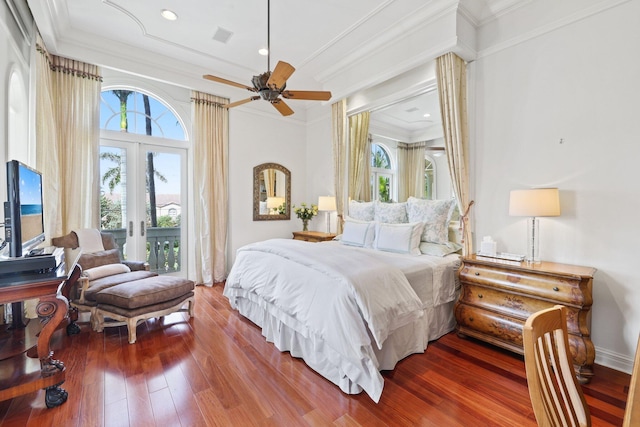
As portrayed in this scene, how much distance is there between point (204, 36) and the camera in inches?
142

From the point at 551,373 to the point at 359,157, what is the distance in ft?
12.5

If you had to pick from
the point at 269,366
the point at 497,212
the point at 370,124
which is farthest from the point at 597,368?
the point at 370,124

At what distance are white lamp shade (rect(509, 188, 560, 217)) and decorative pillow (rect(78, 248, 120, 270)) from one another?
4.31m

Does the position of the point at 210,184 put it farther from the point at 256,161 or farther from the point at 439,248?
the point at 439,248

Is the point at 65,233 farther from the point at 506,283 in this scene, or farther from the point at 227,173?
the point at 506,283

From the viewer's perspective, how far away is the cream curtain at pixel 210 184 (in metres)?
4.58

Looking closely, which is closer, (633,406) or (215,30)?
(633,406)

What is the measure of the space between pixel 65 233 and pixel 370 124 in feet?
14.0

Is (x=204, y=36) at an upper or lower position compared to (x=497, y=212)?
upper

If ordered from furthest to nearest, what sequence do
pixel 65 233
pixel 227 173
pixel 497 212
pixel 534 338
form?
1. pixel 227 173
2. pixel 65 233
3. pixel 497 212
4. pixel 534 338

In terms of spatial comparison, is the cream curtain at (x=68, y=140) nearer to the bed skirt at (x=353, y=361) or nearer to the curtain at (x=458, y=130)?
the bed skirt at (x=353, y=361)

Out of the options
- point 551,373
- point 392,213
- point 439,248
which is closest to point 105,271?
point 392,213

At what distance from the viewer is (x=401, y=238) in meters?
3.19

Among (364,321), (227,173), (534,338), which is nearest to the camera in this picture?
(534,338)
